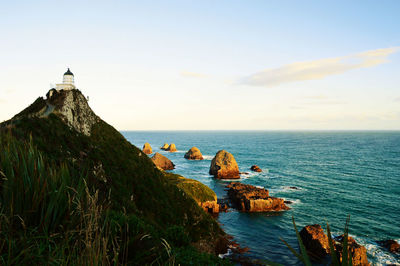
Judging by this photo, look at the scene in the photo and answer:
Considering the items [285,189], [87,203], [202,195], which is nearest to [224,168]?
[285,189]

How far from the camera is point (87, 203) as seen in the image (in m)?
3.76

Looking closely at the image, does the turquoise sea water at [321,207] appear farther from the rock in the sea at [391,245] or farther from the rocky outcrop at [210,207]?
the rocky outcrop at [210,207]

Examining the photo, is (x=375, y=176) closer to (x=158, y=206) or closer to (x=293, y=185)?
(x=293, y=185)

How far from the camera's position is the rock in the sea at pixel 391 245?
30.2 metres

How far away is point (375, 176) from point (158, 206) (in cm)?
7641

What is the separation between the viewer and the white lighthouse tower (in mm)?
30236

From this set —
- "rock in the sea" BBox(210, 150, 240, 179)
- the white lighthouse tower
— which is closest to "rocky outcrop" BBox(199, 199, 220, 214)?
"rock in the sea" BBox(210, 150, 240, 179)

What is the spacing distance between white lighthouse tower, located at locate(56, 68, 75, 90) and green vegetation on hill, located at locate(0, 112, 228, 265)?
6.12 meters

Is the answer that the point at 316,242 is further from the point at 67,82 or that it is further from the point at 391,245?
the point at 67,82

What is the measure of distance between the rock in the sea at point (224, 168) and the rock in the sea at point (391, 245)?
42392 mm

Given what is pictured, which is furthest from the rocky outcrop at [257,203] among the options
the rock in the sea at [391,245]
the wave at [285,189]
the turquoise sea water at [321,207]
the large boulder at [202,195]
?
the rock in the sea at [391,245]

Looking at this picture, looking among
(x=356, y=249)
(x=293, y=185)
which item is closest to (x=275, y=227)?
(x=356, y=249)

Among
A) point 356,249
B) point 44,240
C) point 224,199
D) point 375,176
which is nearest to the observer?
point 44,240

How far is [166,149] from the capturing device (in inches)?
5881
